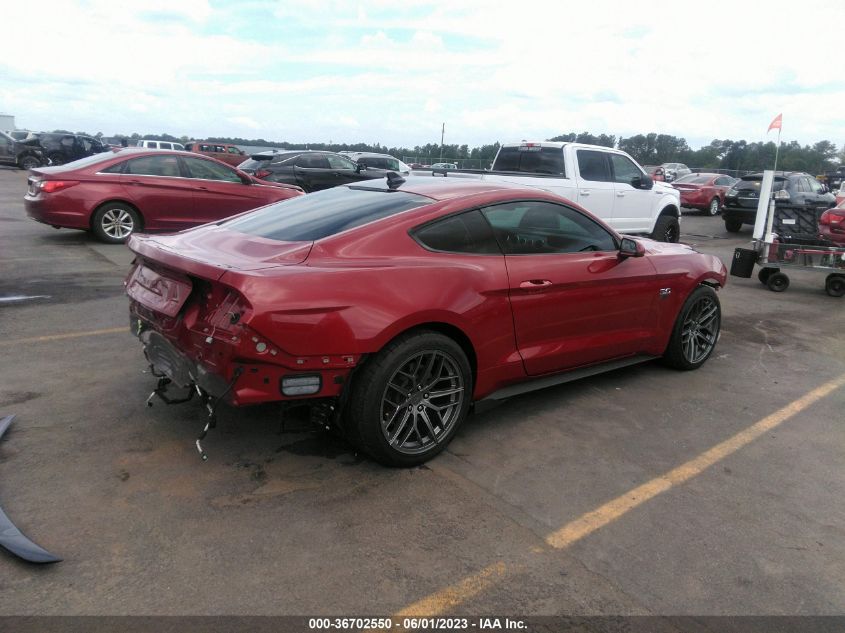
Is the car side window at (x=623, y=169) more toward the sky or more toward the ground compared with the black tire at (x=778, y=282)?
more toward the sky

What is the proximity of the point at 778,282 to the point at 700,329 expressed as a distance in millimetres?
5102

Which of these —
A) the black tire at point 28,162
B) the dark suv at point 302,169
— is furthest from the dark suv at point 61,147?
the dark suv at point 302,169

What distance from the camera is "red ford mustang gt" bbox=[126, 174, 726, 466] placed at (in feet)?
10.2

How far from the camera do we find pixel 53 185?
9820 millimetres

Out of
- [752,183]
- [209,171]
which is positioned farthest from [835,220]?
[209,171]

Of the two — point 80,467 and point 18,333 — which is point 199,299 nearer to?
point 80,467

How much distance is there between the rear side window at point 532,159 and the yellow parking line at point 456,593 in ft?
27.6

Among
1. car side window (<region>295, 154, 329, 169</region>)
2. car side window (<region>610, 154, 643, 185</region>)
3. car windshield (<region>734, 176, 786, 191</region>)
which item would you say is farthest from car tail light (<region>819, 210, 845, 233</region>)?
car side window (<region>295, 154, 329, 169</region>)

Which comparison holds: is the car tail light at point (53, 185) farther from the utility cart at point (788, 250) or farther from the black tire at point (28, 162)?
the black tire at point (28, 162)

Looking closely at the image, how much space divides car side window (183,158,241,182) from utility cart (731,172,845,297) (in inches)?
326

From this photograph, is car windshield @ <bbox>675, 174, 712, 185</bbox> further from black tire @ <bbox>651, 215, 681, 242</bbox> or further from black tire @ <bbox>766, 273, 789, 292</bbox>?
black tire @ <bbox>766, 273, 789, 292</bbox>

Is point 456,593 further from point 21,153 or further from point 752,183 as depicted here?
point 21,153

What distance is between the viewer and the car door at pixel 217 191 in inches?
430

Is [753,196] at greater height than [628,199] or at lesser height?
greater
